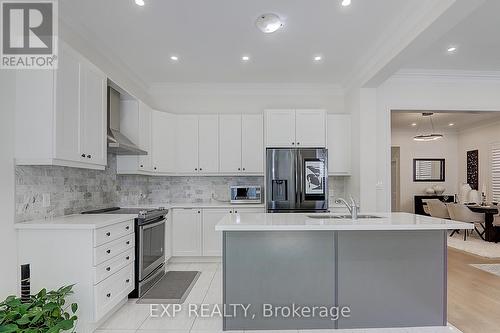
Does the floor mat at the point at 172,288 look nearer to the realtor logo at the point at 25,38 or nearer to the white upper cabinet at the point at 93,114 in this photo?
the white upper cabinet at the point at 93,114

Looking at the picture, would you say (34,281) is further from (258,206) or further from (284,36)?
(284,36)

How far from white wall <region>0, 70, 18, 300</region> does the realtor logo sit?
14 centimetres

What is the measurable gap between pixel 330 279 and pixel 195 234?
2.61 m

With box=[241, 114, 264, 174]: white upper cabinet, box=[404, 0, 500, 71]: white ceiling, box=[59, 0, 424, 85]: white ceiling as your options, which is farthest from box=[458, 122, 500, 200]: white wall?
box=[241, 114, 264, 174]: white upper cabinet

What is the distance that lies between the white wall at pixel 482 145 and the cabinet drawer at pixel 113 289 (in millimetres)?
8811

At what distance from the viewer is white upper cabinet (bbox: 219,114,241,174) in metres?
5.09

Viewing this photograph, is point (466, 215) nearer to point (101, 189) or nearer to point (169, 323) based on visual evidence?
point (169, 323)

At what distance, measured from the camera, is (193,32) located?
3451 millimetres

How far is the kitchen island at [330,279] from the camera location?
262 cm

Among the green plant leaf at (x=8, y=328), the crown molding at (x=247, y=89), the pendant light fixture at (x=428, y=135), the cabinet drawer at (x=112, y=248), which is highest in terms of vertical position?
the crown molding at (x=247, y=89)

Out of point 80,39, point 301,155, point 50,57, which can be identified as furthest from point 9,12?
point 301,155

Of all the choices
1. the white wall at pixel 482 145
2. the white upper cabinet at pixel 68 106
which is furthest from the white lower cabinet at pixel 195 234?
the white wall at pixel 482 145

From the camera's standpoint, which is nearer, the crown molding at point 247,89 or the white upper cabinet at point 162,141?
the white upper cabinet at point 162,141

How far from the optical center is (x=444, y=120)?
8.06 m
